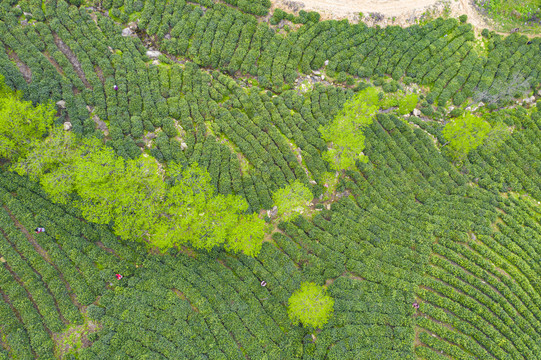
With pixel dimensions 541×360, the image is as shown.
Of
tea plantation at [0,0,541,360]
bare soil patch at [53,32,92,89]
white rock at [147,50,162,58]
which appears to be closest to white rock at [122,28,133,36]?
tea plantation at [0,0,541,360]

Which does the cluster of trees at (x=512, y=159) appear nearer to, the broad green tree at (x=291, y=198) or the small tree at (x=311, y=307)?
the broad green tree at (x=291, y=198)

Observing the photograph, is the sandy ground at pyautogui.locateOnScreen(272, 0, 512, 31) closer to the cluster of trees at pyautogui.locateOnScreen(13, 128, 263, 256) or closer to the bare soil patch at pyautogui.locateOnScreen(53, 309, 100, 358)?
the cluster of trees at pyautogui.locateOnScreen(13, 128, 263, 256)

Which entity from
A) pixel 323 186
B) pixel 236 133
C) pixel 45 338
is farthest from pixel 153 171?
pixel 323 186

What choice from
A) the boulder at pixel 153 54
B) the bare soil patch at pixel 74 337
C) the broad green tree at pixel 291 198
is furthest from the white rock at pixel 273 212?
the boulder at pixel 153 54

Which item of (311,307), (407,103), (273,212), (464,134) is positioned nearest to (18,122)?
(273,212)

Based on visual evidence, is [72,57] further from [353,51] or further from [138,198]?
[353,51]
